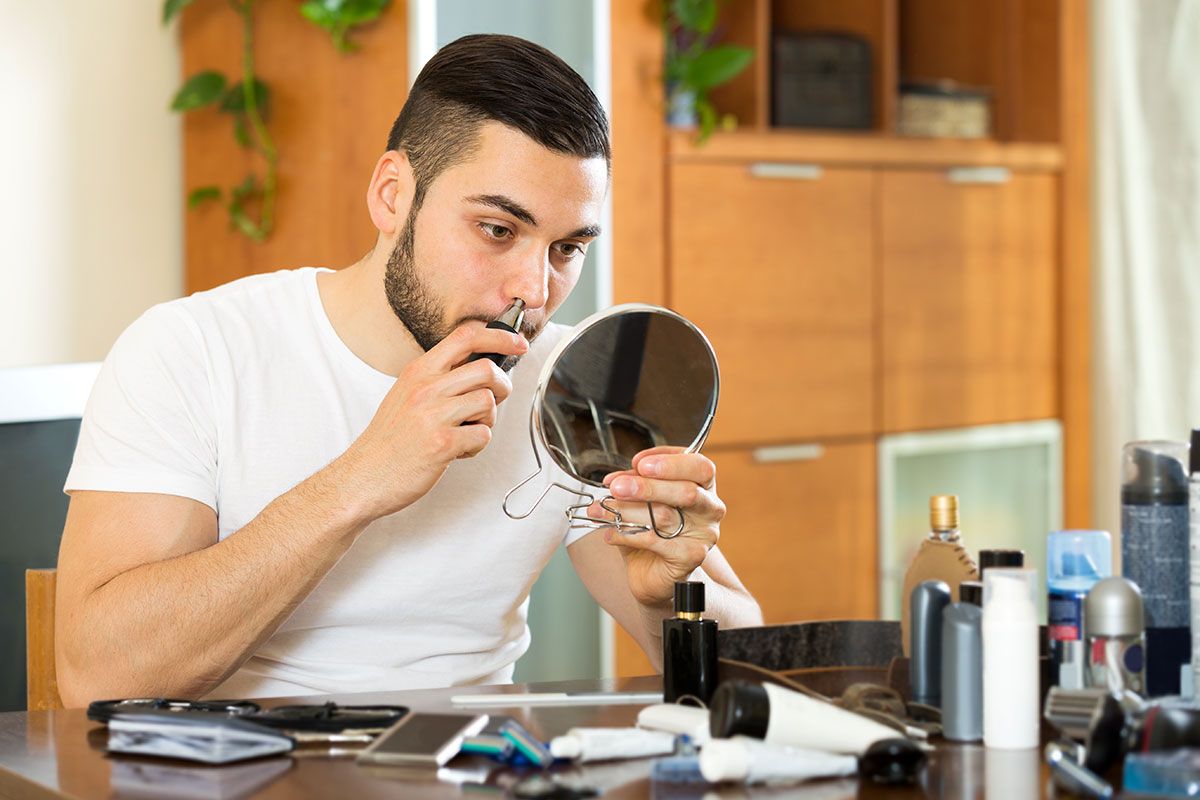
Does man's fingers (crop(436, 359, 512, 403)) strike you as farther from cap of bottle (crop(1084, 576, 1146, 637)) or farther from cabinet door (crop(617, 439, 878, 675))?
cabinet door (crop(617, 439, 878, 675))

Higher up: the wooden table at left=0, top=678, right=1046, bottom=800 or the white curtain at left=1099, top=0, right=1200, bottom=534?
the white curtain at left=1099, top=0, right=1200, bottom=534

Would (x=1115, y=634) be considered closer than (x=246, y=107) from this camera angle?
Yes

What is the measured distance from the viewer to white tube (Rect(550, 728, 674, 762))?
42.3 inches

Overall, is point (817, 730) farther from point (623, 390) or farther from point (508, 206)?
point (508, 206)

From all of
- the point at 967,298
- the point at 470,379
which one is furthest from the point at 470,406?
the point at 967,298

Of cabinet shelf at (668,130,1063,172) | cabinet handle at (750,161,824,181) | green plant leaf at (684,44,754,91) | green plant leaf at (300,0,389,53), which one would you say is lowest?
cabinet handle at (750,161,824,181)

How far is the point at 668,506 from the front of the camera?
1.42 m

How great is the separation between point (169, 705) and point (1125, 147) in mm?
2865

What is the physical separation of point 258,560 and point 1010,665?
2.26 feet

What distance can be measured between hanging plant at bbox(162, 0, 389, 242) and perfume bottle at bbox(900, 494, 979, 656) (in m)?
1.83

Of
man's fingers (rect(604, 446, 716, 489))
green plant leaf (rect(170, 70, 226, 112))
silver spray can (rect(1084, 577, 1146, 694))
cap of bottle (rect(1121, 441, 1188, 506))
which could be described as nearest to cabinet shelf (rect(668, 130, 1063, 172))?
green plant leaf (rect(170, 70, 226, 112))

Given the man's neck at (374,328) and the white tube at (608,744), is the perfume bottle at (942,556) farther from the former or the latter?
the man's neck at (374,328)

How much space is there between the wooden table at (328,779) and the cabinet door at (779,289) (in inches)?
79.0

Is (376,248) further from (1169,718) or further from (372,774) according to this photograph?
(1169,718)
